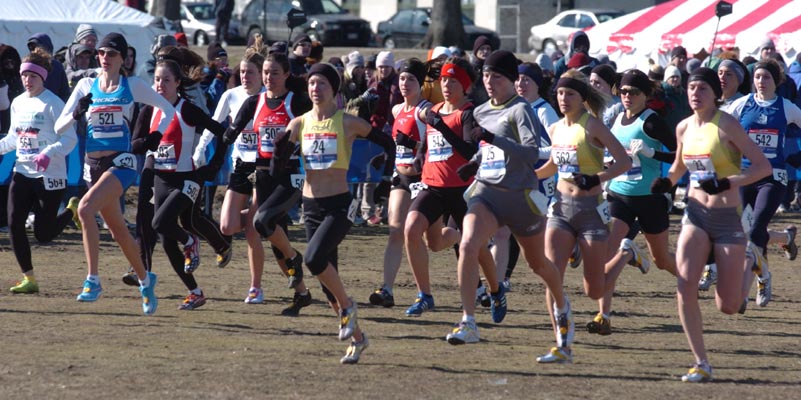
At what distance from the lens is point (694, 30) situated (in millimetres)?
25391

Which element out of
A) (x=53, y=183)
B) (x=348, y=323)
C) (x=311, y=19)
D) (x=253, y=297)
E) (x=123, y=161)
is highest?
(x=311, y=19)

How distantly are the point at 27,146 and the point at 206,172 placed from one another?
Answer: 1.55 metres

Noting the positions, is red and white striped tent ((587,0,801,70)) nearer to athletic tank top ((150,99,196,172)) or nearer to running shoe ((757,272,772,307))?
running shoe ((757,272,772,307))

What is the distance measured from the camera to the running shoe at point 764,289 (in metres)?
11.0

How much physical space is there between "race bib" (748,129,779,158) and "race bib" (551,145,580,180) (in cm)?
332

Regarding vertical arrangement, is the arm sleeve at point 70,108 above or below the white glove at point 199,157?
above

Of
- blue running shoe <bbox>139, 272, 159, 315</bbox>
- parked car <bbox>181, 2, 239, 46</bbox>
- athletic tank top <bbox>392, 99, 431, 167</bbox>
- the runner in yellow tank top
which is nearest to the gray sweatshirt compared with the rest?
the runner in yellow tank top

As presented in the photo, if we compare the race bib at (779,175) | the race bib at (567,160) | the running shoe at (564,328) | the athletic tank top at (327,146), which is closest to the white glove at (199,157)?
the athletic tank top at (327,146)

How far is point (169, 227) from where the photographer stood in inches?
404

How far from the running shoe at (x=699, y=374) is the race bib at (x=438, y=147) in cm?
255

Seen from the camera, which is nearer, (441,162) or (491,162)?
(491,162)

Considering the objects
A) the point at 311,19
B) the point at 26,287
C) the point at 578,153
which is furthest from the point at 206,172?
the point at 311,19

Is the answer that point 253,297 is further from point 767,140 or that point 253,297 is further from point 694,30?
point 694,30

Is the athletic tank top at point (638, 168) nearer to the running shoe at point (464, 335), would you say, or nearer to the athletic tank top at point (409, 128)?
the athletic tank top at point (409, 128)
